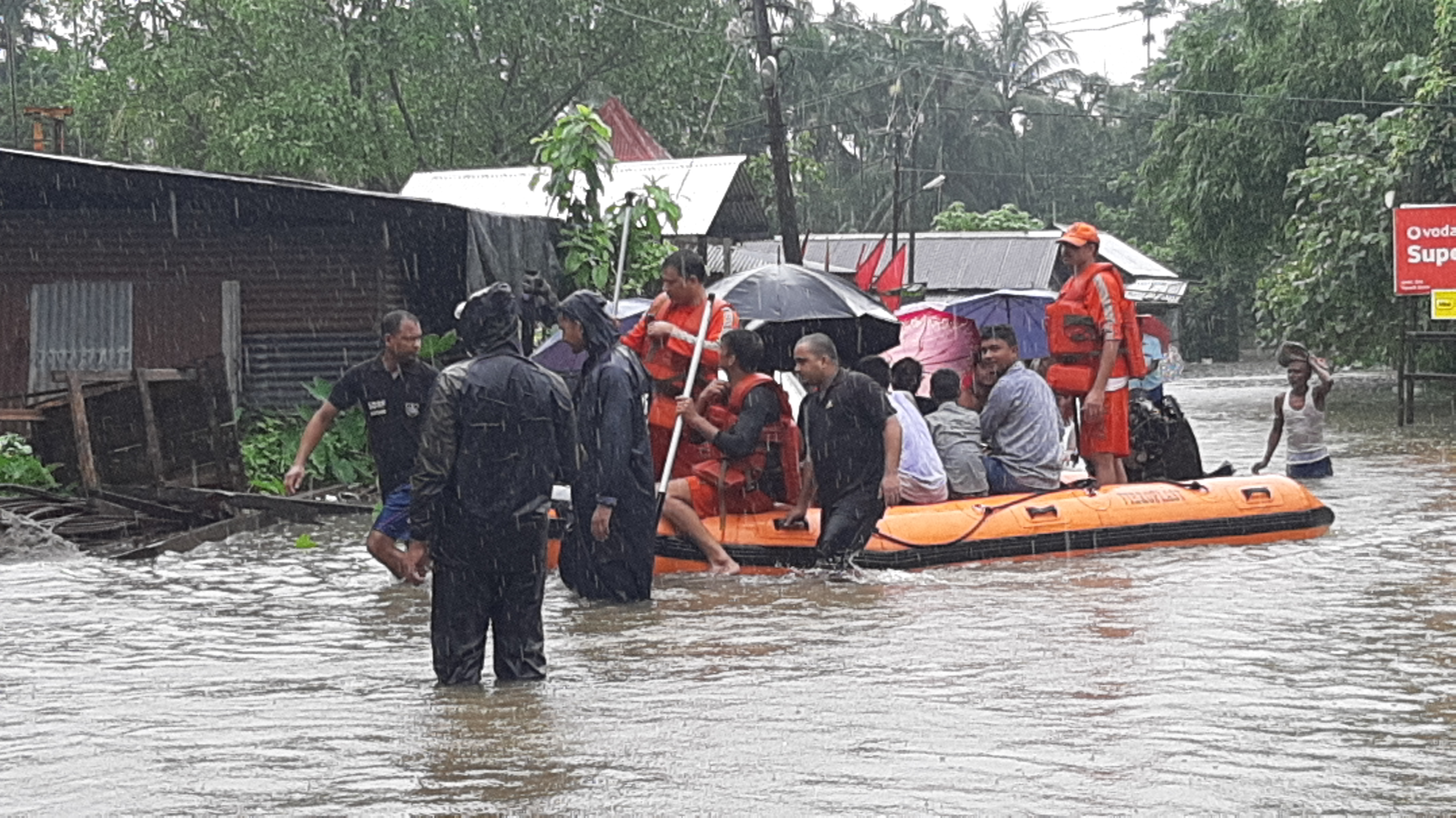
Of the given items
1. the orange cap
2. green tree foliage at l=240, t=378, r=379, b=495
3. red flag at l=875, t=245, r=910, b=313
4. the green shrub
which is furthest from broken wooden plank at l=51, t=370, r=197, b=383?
red flag at l=875, t=245, r=910, b=313

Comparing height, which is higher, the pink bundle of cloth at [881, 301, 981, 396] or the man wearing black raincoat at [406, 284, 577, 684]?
the pink bundle of cloth at [881, 301, 981, 396]

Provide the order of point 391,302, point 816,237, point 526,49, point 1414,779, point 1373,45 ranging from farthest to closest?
point 816,237
point 526,49
point 1373,45
point 391,302
point 1414,779

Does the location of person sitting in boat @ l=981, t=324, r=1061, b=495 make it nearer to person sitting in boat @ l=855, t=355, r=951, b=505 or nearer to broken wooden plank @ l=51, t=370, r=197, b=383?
person sitting in boat @ l=855, t=355, r=951, b=505

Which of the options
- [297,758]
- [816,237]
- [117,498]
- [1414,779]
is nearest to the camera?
[1414,779]

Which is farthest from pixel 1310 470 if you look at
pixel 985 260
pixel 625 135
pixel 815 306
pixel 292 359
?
pixel 985 260

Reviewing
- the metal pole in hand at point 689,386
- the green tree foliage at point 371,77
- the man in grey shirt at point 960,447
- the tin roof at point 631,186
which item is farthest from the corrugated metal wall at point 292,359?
the green tree foliage at point 371,77

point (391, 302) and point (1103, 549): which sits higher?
point (391, 302)

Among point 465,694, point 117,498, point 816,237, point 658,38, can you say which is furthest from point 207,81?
point 465,694

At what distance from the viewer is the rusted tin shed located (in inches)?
717

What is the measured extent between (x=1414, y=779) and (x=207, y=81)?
35350mm

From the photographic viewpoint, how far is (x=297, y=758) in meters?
6.55

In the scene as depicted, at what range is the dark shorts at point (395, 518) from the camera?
10.2 meters

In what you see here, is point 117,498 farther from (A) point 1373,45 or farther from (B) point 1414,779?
(A) point 1373,45

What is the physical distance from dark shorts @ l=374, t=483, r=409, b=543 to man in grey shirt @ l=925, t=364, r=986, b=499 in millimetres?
3760
